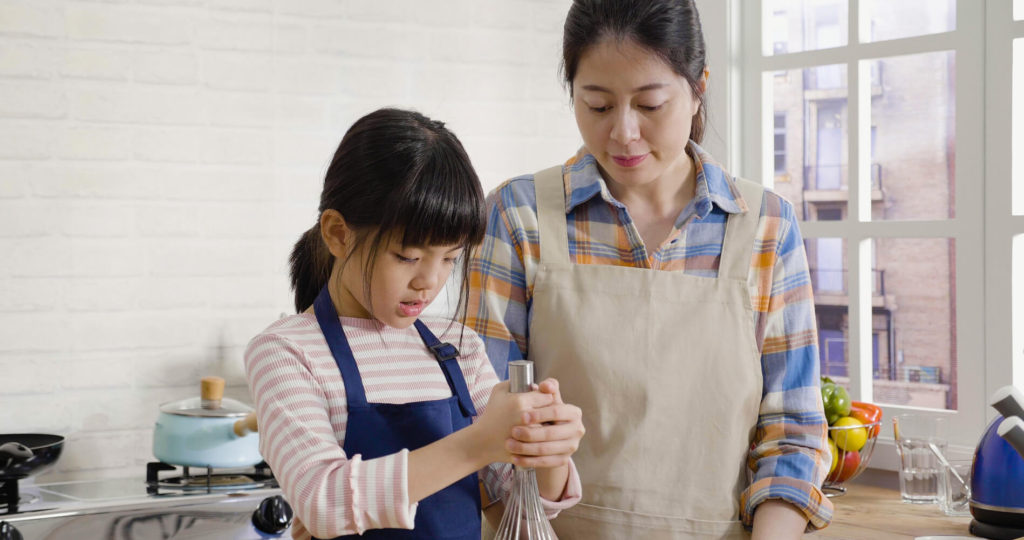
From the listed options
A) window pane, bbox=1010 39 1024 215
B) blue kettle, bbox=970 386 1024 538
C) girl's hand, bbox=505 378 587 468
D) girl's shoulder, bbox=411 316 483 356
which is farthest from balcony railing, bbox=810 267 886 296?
girl's hand, bbox=505 378 587 468

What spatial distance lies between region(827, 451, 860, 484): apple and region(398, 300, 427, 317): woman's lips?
4.91 ft

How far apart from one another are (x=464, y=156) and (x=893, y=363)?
7.43 metres

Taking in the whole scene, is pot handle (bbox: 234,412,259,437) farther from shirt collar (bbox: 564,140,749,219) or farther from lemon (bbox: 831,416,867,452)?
lemon (bbox: 831,416,867,452)

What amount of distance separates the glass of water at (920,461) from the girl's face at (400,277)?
5.01 ft

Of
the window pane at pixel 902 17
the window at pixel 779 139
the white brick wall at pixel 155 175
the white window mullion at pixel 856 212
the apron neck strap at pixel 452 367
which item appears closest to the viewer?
the apron neck strap at pixel 452 367

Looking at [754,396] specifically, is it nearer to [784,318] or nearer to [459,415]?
[784,318]

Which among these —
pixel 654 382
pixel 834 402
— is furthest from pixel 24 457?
pixel 834 402

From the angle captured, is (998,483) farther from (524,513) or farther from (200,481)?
(200,481)

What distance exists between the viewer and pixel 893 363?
7.96 m

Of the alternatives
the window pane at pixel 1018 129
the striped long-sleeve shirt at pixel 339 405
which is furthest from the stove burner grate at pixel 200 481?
the window pane at pixel 1018 129

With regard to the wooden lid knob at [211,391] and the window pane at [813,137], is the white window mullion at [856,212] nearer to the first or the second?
the wooden lid knob at [211,391]

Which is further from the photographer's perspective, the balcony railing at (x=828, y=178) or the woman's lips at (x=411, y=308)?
the balcony railing at (x=828, y=178)

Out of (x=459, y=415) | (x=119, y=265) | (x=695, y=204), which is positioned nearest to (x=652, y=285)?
(x=695, y=204)

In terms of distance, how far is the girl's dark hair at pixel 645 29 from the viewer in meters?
1.44
